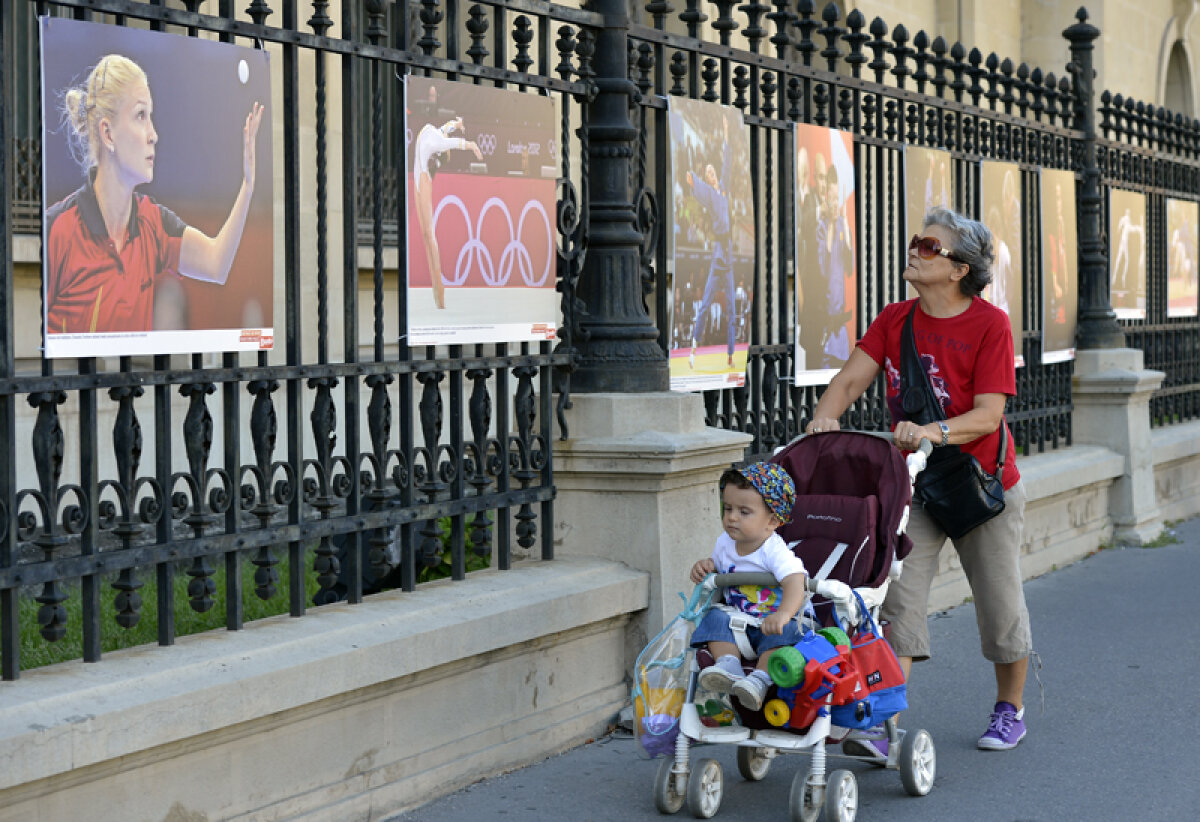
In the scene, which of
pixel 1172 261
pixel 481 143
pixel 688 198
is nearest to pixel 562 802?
pixel 481 143

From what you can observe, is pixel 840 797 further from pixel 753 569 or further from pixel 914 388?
pixel 914 388

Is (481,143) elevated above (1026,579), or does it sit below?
above

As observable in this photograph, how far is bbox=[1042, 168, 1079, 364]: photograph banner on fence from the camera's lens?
1073 centimetres

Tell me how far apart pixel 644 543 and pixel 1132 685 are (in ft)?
7.79

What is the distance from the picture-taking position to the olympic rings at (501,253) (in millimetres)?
5566

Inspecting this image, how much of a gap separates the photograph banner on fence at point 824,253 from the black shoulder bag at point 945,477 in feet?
6.90

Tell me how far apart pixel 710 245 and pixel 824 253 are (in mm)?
1262

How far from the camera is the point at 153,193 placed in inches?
174

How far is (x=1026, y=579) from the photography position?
984 centimetres

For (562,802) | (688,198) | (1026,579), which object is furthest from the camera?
(1026,579)

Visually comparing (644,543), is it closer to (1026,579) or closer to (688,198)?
(688,198)

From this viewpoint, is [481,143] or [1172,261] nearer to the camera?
[481,143]

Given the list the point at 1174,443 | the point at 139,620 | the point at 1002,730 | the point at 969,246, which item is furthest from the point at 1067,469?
the point at 139,620

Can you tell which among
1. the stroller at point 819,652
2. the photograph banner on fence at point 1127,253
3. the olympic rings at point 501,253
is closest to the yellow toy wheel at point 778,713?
the stroller at point 819,652
